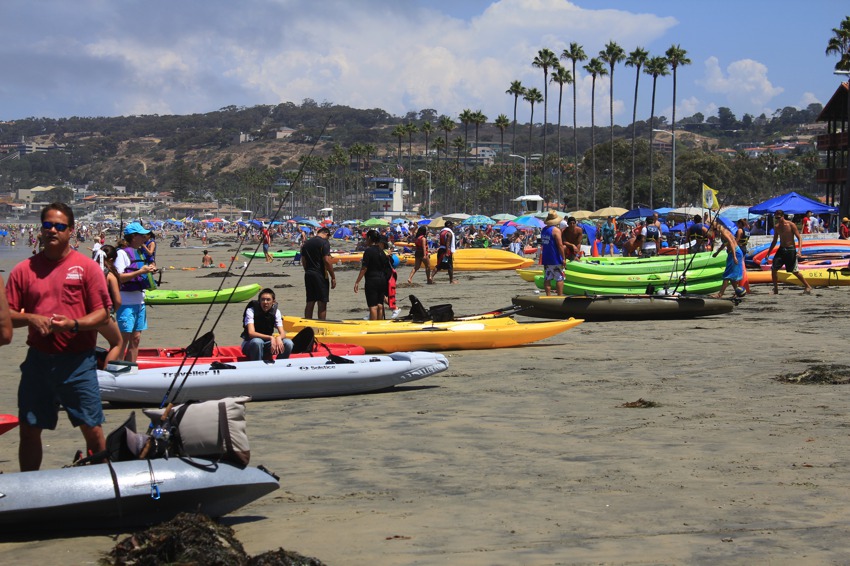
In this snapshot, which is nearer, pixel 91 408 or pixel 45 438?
pixel 91 408

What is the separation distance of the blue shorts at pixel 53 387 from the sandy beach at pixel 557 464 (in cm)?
70

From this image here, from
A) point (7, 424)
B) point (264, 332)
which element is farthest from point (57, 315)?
point (264, 332)

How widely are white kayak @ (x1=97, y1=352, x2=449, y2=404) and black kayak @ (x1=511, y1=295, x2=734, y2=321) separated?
5.74 m

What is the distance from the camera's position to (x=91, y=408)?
5.36 meters

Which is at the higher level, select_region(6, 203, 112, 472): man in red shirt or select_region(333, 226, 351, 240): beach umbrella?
select_region(333, 226, 351, 240): beach umbrella

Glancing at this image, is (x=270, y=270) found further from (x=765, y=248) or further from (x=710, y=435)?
(x=710, y=435)

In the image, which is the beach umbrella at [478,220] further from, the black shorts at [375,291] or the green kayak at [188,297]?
the black shorts at [375,291]

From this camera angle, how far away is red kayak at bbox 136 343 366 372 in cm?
943

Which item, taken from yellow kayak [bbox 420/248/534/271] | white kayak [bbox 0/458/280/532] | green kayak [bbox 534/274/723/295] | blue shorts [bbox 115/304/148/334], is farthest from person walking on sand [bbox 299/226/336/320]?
yellow kayak [bbox 420/248/534/271]

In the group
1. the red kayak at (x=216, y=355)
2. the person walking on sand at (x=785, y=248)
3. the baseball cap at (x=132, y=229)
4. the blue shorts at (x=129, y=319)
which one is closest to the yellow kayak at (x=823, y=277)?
the person walking on sand at (x=785, y=248)

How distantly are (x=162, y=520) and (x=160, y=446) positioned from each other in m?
0.40

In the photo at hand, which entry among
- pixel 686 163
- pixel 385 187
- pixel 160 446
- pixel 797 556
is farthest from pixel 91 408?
pixel 385 187

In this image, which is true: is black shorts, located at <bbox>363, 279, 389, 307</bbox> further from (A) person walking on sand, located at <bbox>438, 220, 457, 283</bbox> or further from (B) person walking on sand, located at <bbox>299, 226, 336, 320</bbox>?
(A) person walking on sand, located at <bbox>438, 220, 457, 283</bbox>

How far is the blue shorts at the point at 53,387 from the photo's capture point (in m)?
5.21
